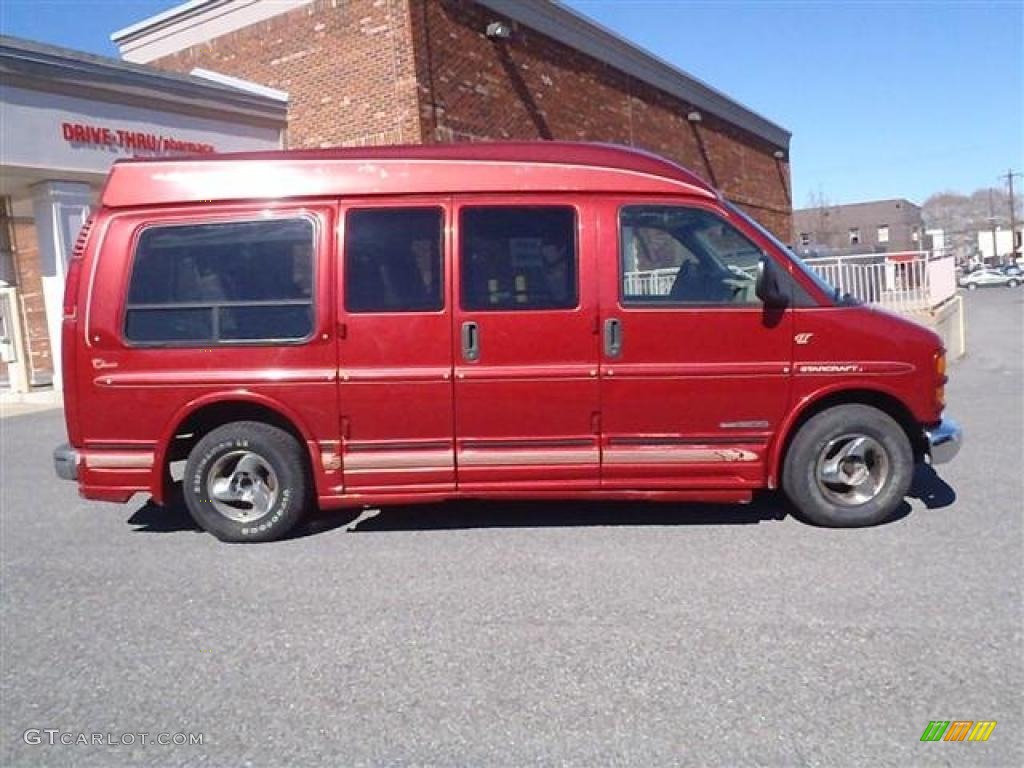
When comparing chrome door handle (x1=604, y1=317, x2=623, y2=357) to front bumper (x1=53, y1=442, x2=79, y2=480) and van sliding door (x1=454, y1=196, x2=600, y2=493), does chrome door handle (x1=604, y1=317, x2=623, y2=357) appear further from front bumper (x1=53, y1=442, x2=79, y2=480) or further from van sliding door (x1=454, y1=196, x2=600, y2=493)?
front bumper (x1=53, y1=442, x2=79, y2=480)

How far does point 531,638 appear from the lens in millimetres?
3205

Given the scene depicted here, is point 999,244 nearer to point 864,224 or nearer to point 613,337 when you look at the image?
point 864,224

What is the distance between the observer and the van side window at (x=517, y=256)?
14.4ft

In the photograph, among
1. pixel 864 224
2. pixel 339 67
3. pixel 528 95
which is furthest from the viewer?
pixel 864 224

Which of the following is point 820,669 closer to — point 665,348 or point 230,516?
point 665,348

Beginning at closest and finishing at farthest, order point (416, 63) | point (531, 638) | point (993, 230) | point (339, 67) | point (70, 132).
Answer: point (531, 638) → point (70, 132) → point (416, 63) → point (339, 67) → point (993, 230)

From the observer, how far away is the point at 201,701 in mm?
2836

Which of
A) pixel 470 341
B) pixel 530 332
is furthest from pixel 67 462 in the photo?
pixel 530 332

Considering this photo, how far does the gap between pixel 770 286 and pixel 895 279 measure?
10122mm

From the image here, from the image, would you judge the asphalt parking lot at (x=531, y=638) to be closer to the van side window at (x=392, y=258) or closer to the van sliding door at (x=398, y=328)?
the van sliding door at (x=398, y=328)

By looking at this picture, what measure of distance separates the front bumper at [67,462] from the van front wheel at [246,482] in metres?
0.75

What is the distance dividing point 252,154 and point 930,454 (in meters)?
4.75

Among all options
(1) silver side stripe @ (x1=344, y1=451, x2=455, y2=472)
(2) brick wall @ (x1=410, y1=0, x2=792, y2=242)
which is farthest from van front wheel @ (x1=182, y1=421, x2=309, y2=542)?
(2) brick wall @ (x1=410, y1=0, x2=792, y2=242)

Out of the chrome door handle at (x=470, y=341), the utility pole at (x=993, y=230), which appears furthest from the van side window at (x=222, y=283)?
the utility pole at (x=993, y=230)
